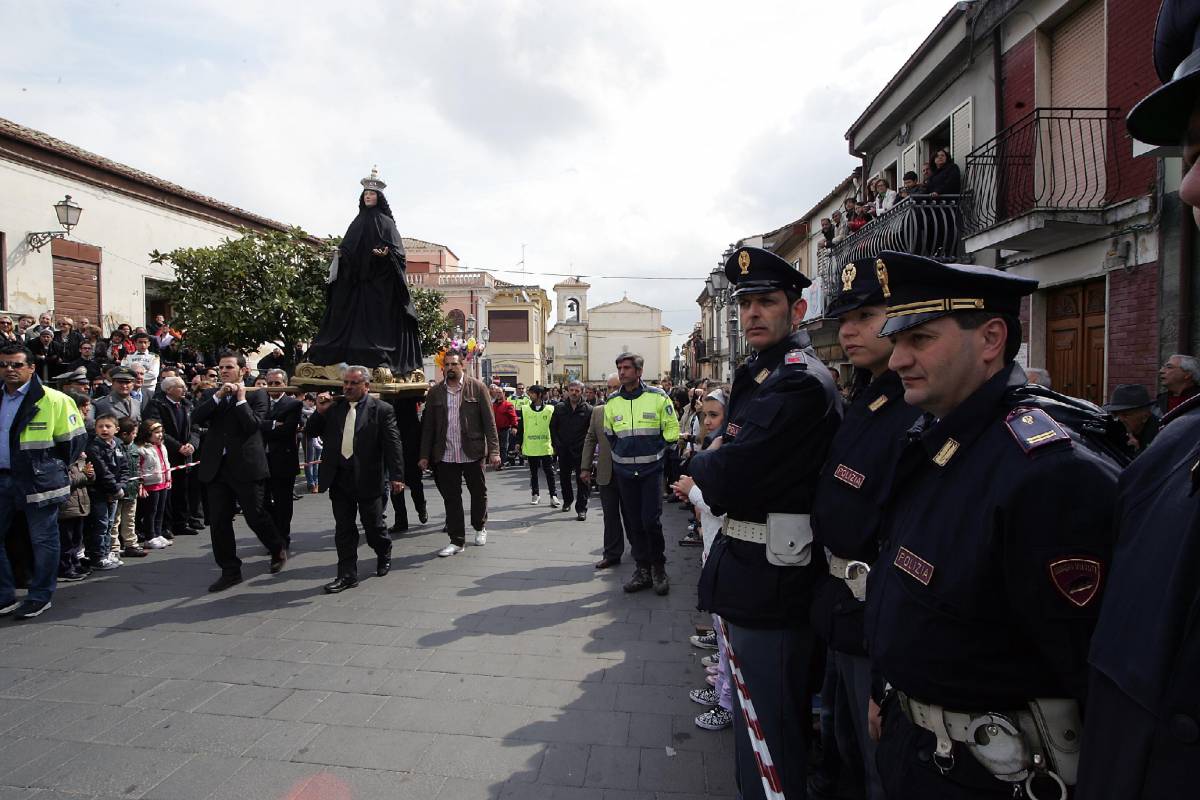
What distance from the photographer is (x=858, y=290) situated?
2738mm

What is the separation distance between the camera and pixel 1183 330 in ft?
20.5

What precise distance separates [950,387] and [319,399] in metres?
6.19

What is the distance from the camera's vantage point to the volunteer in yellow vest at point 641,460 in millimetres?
6219

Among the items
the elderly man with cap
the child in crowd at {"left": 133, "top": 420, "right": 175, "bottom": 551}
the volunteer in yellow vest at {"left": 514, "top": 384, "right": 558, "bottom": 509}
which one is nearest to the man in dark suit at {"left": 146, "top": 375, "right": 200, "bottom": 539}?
the elderly man with cap

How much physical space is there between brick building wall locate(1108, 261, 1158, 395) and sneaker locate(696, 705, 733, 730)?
576 centimetres

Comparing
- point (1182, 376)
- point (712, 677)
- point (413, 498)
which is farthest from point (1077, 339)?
point (413, 498)

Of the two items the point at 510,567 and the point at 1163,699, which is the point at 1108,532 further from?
the point at 510,567

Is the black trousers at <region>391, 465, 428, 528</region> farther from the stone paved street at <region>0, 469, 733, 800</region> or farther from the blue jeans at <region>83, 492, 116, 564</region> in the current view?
the blue jeans at <region>83, 492, 116, 564</region>

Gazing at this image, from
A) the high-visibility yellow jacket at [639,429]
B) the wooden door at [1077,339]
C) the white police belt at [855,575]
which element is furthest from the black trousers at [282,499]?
the wooden door at [1077,339]

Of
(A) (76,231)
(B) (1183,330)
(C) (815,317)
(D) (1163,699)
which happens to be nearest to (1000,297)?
(D) (1163,699)

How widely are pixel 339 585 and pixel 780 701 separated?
452 centimetres

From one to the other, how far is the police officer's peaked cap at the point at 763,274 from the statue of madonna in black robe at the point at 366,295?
6231 mm

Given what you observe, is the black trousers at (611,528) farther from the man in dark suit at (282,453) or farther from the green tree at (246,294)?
the green tree at (246,294)

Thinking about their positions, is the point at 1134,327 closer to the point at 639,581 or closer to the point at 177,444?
the point at 639,581
